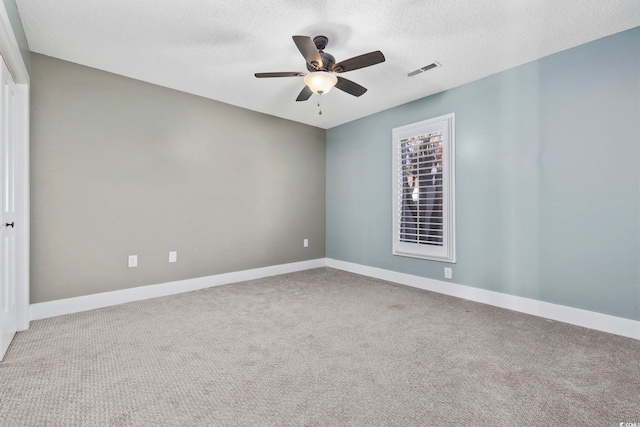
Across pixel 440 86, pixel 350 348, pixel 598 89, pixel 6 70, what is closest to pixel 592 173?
pixel 598 89

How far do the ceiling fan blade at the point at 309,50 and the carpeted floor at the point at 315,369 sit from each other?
2.15 meters

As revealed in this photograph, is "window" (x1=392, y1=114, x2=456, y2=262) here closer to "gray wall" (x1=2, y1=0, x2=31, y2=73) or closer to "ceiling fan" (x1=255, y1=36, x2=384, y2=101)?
"ceiling fan" (x1=255, y1=36, x2=384, y2=101)

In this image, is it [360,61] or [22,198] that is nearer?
[360,61]

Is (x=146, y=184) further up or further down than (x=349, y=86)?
Result: further down

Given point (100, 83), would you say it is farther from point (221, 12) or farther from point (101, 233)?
point (221, 12)

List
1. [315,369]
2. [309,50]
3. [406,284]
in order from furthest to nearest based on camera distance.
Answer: [406,284] < [309,50] < [315,369]

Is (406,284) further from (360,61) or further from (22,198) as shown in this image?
(22,198)

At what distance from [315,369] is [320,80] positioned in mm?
2148

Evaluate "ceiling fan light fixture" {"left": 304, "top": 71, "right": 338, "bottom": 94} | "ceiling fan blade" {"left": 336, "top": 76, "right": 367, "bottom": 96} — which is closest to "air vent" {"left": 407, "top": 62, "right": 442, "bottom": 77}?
"ceiling fan blade" {"left": 336, "top": 76, "right": 367, "bottom": 96}

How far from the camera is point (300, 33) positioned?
2.46 m

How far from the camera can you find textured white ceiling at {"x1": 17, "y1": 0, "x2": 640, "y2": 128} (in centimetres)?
216

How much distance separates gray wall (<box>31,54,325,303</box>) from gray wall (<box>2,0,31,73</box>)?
225mm

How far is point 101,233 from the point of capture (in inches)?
124

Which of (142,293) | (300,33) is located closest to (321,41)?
(300,33)
